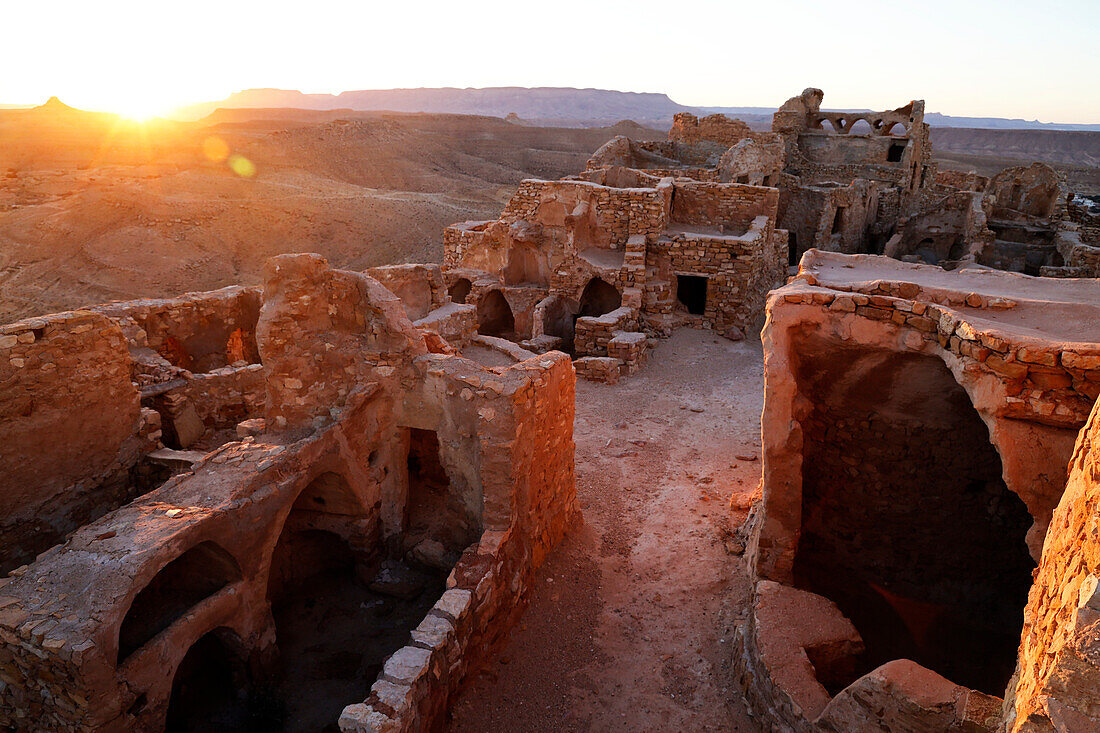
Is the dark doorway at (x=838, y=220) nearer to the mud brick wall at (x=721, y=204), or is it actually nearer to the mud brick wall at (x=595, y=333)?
the mud brick wall at (x=721, y=204)

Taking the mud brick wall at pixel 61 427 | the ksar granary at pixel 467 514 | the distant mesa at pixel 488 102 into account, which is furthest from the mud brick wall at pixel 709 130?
the distant mesa at pixel 488 102

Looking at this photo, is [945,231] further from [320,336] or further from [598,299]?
[320,336]

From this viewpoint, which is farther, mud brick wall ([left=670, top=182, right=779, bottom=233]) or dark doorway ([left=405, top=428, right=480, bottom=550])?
mud brick wall ([left=670, top=182, right=779, bottom=233])

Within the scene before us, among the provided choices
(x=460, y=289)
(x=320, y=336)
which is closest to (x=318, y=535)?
(x=320, y=336)

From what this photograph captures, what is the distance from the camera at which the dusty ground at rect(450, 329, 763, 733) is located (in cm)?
514

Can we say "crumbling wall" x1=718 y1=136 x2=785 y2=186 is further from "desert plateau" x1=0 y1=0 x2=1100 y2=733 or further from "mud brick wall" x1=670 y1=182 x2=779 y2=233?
"desert plateau" x1=0 y1=0 x2=1100 y2=733

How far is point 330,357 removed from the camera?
21.6ft

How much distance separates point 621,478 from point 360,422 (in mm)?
3680

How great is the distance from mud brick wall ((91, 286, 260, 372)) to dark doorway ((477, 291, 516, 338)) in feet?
17.7

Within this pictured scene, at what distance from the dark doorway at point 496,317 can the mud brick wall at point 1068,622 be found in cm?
1251

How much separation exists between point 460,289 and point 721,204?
6.54 metres

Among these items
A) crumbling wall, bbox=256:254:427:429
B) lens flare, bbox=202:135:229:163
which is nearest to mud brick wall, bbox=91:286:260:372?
crumbling wall, bbox=256:254:427:429

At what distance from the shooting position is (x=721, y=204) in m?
15.5

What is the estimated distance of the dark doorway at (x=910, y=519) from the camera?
5570 mm
